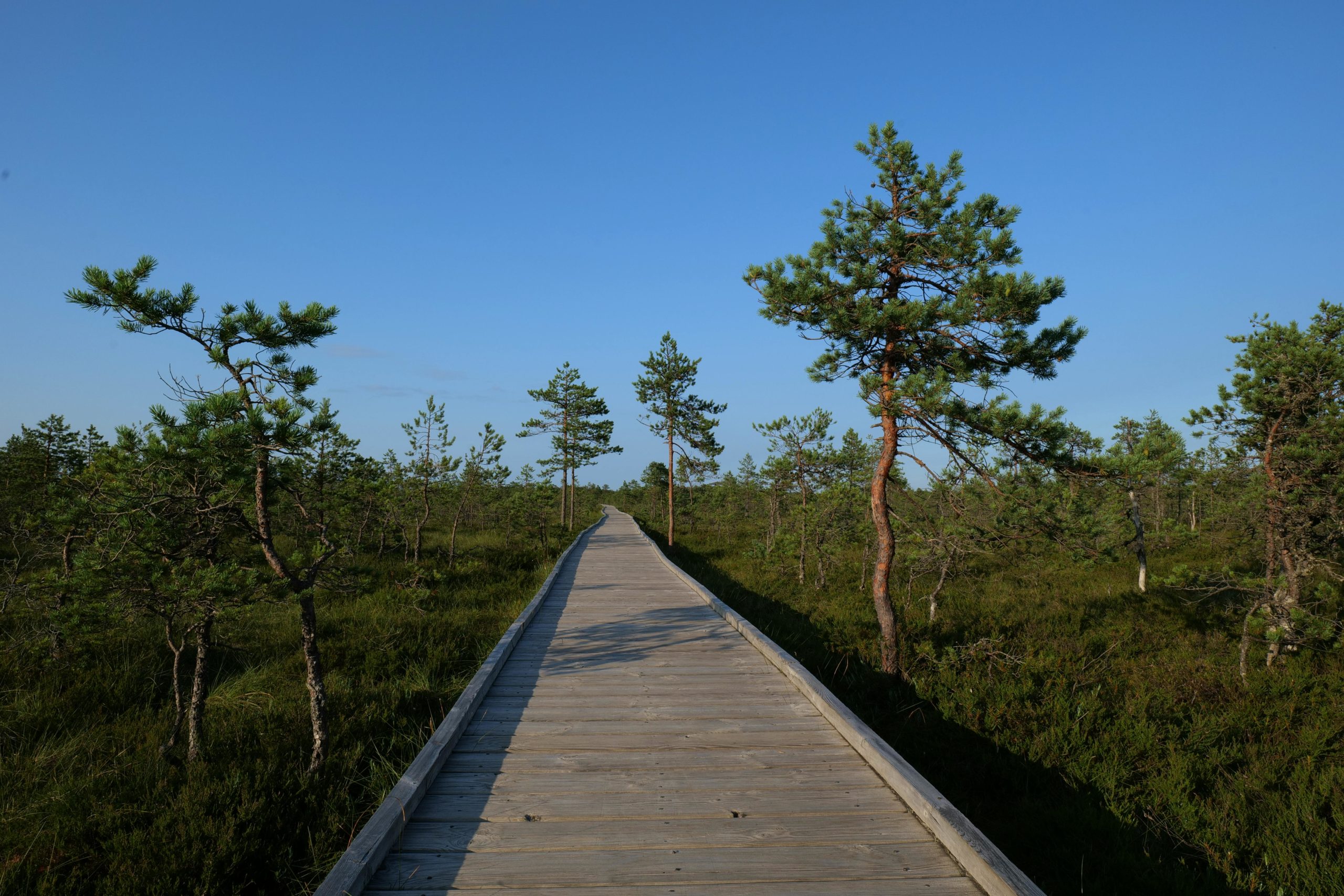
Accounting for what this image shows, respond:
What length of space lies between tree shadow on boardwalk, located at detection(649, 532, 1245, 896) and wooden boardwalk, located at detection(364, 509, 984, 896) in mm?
1621

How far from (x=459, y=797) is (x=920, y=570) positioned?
9.80 metres

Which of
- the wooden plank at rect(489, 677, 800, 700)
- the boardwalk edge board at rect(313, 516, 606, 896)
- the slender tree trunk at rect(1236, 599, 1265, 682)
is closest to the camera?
the boardwalk edge board at rect(313, 516, 606, 896)

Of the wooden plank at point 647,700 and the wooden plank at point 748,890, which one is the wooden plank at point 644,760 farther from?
the wooden plank at point 748,890

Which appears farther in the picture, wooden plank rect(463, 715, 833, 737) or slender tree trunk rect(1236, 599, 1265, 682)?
slender tree trunk rect(1236, 599, 1265, 682)

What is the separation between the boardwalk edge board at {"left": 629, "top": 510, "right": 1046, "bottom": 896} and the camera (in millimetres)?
2465

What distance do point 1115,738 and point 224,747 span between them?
8.93 m

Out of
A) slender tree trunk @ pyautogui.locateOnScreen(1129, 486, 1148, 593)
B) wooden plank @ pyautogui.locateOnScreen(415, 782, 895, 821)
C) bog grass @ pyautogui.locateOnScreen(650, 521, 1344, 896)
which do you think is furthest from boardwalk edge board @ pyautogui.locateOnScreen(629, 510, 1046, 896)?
slender tree trunk @ pyautogui.locateOnScreen(1129, 486, 1148, 593)

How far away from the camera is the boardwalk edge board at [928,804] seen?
246 centimetres

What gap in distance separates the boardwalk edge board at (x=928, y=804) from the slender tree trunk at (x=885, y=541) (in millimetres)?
2332

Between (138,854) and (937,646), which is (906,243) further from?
(138,854)

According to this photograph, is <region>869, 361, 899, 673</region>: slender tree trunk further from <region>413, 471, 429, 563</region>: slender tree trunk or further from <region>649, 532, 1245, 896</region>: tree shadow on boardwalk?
<region>413, 471, 429, 563</region>: slender tree trunk

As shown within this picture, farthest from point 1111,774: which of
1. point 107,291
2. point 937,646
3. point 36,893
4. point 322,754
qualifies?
point 107,291

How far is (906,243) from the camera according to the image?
7.27 metres

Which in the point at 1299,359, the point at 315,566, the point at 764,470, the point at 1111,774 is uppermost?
the point at 1299,359
